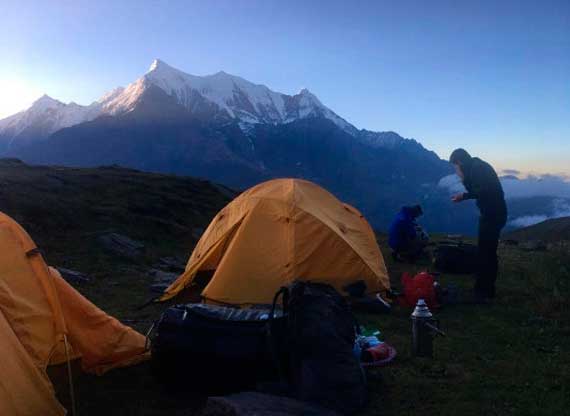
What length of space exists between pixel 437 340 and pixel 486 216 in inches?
156

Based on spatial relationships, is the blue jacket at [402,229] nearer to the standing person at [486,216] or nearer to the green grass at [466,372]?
the standing person at [486,216]

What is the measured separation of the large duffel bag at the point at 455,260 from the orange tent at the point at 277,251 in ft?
12.7

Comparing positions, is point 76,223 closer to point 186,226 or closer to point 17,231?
point 186,226

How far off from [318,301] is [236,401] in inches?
67.1

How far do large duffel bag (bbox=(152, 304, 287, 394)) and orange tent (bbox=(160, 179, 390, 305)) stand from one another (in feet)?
12.4

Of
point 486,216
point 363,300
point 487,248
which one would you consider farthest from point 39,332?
point 486,216

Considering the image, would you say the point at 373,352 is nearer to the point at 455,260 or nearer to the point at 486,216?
the point at 486,216

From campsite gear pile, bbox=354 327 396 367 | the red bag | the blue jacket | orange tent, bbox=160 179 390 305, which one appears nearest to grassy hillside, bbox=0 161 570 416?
campsite gear pile, bbox=354 327 396 367

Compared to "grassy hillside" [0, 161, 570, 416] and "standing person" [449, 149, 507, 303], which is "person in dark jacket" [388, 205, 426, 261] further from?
→ "standing person" [449, 149, 507, 303]

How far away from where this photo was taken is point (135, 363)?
8.06 meters

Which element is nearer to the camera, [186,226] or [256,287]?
[256,287]

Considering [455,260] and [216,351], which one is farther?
[455,260]

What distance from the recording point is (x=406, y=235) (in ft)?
58.3

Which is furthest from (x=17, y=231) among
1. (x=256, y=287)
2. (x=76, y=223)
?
(x=76, y=223)
